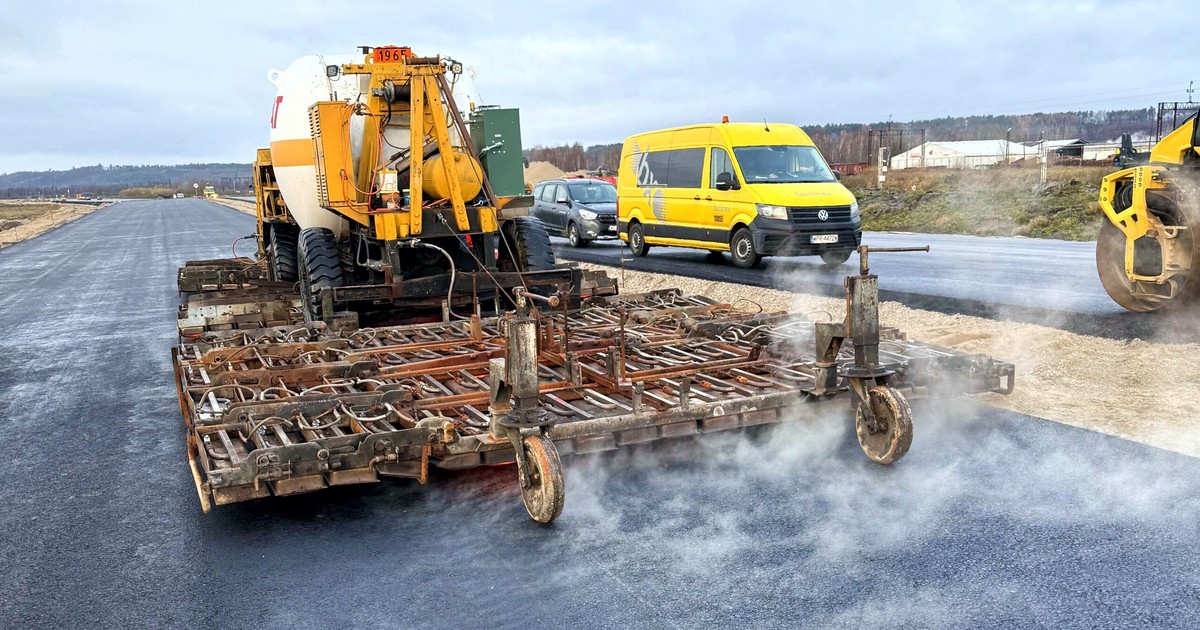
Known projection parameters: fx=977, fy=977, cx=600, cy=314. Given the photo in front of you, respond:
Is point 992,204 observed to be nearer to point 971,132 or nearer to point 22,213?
point 971,132

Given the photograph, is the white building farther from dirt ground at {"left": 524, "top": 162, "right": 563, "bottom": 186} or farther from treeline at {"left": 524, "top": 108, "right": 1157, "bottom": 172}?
dirt ground at {"left": 524, "top": 162, "right": 563, "bottom": 186}

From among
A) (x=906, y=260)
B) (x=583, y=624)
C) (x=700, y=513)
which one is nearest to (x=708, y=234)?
(x=906, y=260)

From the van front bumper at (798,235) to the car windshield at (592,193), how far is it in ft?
27.3

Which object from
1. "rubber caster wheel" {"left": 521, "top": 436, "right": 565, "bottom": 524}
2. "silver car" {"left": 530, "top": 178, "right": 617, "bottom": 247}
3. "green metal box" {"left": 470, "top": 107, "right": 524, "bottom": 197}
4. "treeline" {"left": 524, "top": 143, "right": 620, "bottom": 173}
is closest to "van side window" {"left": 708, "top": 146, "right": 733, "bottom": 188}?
"green metal box" {"left": 470, "top": 107, "right": 524, "bottom": 197}

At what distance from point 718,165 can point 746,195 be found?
95 centimetres

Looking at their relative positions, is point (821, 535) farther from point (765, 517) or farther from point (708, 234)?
point (708, 234)

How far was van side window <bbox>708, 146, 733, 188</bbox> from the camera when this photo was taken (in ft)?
53.1

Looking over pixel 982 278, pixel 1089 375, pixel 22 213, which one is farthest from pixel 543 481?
pixel 22 213

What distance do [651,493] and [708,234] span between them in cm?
1179

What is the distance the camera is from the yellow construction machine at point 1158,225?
31.7 feet

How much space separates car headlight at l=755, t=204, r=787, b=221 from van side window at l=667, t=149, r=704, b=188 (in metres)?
1.70

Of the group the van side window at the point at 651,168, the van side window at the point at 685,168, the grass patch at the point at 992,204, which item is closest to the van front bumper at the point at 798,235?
the van side window at the point at 685,168

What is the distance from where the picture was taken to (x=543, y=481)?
15.7 feet

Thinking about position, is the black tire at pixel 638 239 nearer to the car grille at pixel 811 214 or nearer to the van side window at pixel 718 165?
the van side window at pixel 718 165
